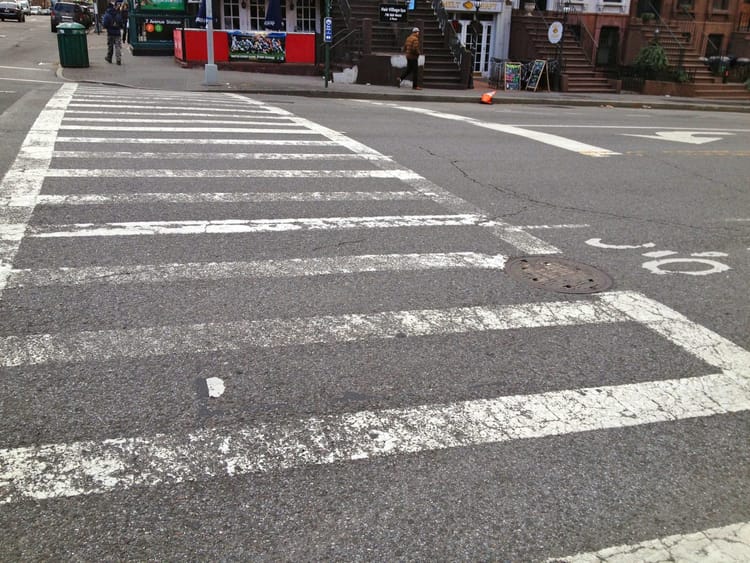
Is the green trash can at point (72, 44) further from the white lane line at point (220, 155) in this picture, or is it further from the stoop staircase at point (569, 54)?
the stoop staircase at point (569, 54)

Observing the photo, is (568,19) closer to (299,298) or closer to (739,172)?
(739,172)

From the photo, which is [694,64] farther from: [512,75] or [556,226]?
[556,226]

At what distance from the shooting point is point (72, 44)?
22.6 m

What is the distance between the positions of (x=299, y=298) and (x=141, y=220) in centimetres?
243

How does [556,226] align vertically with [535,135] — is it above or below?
below

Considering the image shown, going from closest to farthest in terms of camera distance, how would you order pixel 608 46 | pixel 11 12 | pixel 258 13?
1. pixel 258 13
2. pixel 608 46
3. pixel 11 12

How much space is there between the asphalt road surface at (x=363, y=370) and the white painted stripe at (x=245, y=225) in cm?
4

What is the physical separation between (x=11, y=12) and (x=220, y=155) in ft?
208

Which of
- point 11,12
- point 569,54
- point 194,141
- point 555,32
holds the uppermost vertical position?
Result: point 11,12

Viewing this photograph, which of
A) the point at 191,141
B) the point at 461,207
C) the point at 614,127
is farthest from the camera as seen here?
the point at 614,127

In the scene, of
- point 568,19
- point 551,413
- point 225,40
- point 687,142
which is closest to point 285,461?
point 551,413

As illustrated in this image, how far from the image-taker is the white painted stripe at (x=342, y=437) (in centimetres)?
300

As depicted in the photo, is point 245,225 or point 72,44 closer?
point 245,225

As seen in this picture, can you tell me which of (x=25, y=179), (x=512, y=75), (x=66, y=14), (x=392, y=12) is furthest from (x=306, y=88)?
(x=66, y=14)
